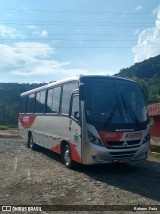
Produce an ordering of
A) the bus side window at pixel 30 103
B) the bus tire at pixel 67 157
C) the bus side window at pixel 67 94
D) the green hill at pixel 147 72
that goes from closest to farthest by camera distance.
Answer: the bus tire at pixel 67 157, the bus side window at pixel 67 94, the bus side window at pixel 30 103, the green hill at pixel 147 72

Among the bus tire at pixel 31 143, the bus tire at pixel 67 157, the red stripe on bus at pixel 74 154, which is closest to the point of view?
the red stripe on bus at pixel 74 154

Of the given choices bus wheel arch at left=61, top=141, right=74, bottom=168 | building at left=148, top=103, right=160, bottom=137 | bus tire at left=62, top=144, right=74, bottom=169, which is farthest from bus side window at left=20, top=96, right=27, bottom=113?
building at left=148, top=103, right=160, bottom=137

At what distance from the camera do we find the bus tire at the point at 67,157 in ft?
38.3

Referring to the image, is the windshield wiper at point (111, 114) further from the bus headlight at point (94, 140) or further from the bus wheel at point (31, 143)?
the bus wheel at point (31, 143)

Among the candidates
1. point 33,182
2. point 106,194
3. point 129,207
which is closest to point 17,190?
point 33,182

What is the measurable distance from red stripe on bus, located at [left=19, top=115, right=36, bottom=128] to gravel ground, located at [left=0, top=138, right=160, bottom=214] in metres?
5.24

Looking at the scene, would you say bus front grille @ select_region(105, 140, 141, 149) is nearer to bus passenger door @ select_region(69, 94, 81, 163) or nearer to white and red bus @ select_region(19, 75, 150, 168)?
white and red bus @ select_region(19, 75, 150, 168)

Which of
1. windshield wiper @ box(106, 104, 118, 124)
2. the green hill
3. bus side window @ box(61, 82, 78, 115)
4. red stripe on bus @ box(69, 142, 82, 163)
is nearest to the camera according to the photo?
windshield wiper @ box(106, 104, 118, 124)

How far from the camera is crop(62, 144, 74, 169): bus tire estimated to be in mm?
11688

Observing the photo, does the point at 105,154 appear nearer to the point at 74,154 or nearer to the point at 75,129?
the point at 74,154

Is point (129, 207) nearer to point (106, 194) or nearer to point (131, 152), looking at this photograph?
point (106, 194)

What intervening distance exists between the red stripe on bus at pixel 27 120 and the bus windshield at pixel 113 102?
24.2 ft

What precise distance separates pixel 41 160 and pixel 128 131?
201 inches

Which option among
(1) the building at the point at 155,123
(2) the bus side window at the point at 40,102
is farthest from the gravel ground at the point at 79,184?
(1) the building at the point at 155,123
